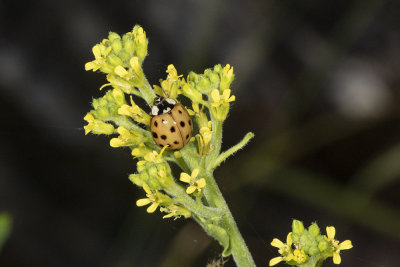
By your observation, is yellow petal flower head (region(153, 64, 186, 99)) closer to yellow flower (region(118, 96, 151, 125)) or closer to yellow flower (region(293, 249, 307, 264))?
yellow flower (region(118, 96, 151, 125))

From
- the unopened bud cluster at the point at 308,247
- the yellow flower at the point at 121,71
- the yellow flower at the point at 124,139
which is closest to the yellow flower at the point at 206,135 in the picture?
the yellow flower at the point at 124,139

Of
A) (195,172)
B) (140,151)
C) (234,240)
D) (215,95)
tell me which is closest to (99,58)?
(140,151)

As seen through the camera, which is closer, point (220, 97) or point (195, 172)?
point (195, 172)

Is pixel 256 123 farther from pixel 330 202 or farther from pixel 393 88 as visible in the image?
pixel 393 88

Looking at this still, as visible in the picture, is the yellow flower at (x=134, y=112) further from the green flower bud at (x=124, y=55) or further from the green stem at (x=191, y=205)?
the green stem at (x=191, y=205)

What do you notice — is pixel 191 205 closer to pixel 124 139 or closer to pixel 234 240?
pixel 234 240

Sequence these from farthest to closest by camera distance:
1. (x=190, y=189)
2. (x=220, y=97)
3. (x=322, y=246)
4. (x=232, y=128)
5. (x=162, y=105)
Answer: (x=232, y=128)
(x=162, y=105)
(x=220, y=97)
(x=322, y=246)
(x=190, y=189)

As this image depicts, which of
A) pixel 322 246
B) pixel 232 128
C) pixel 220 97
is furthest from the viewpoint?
pixel 232 128

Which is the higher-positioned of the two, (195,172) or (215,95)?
(215,95)

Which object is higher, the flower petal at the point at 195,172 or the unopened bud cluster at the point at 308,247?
the flower petal at the point at 195,172
